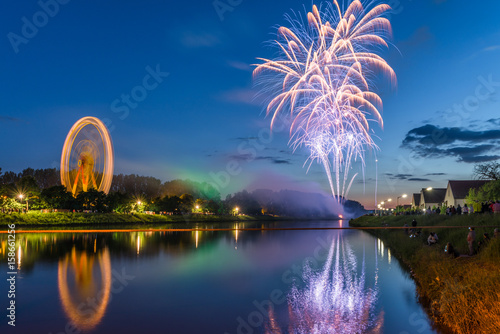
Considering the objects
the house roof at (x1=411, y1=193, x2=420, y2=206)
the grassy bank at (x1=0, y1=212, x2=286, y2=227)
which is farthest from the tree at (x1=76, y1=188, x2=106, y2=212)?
the house roof at (x1=411, y1=193, x2=420, y2=206)

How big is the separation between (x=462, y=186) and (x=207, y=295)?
71.2 metres

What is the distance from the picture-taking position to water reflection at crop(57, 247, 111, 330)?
659 inches

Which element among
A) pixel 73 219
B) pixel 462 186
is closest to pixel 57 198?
pixel 73 219

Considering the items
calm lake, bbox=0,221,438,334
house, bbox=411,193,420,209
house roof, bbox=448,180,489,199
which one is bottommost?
calm lake, bbox=0,221,438,334

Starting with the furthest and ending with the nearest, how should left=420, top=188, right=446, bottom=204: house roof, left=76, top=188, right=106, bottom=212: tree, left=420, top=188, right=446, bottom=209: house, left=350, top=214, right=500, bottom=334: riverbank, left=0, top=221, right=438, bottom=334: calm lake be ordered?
left=76, top=188, right=106, bottom=212: tree → left=420, top=188, right=446, bottom=204: house roof → left=420, top=188, right=446, bottom=209: house → left=0, top=221, right=438, bottom=334: calm lake → left=350, top=214, right=500, bottom=334: riverbank

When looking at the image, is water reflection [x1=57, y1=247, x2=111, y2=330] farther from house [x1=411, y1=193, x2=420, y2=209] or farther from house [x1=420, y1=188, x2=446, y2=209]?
house [x1=411, y1=193, x2=420, y2=209]

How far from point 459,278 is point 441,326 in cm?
227

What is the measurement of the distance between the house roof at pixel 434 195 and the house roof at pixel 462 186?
43.9 ft

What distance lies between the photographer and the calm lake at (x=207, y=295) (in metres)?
15.9

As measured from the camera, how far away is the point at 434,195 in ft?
304

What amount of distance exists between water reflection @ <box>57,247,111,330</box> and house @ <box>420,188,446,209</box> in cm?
8115

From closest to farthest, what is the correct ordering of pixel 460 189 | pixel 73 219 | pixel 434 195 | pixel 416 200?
1. pixel 460 189
2. pixel 73 219
3. pixel 434 195
4. pixel 416 200

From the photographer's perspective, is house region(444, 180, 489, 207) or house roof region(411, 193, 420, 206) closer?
house region(444, 180, 489, 207)

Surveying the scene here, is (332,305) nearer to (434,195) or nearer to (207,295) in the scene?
(207,295)
